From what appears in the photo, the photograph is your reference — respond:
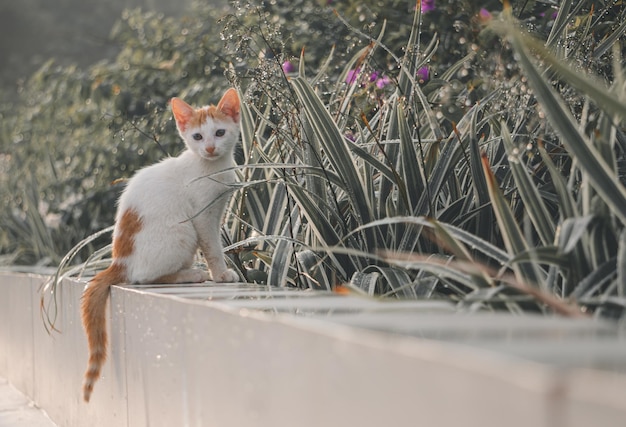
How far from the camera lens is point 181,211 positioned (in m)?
3.19

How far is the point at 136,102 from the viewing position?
6.09 meters

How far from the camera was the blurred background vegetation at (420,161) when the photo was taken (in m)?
2.00

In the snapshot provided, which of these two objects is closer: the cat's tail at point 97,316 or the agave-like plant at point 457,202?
the agave-like plant at point 457,202

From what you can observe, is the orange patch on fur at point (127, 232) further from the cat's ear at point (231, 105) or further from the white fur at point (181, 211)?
the cat's ear at point (231, 105)

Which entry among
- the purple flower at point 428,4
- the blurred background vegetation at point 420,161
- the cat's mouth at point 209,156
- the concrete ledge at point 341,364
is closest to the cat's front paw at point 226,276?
the blurred background vegetation at point 420,161

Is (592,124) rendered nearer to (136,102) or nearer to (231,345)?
(231,345)

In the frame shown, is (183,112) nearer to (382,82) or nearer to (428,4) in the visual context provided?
(382,82)

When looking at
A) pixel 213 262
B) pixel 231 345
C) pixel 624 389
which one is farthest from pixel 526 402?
pixel 213 262

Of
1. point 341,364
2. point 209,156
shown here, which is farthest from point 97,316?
point 341,364

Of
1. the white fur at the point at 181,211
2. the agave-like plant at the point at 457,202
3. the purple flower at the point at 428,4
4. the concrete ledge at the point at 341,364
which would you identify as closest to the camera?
the concrete ledge at the point at 341,364

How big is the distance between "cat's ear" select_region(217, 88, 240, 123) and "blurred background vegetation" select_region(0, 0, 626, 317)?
2.5 inches

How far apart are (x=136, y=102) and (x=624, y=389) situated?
5.36 metres

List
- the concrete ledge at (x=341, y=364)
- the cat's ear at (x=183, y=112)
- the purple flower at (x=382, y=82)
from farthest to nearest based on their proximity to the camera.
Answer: the purple flower at (x=382, y=82), the cat's ear at (x=183, y=112), the concrete ledge at (x=341, y=364)

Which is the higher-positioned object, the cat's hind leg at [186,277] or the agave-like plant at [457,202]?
the agave-like plant at [457,202]
